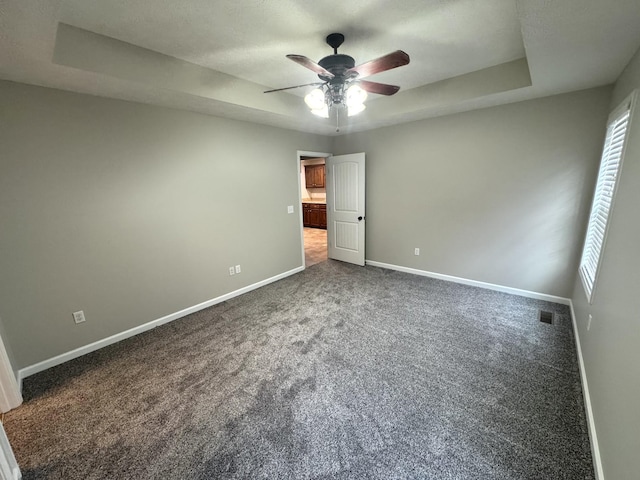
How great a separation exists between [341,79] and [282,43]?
0.63 meters

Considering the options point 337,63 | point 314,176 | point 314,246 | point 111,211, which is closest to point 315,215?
point 314,176

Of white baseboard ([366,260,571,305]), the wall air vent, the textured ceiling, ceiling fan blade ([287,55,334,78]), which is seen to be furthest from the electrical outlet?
the wall air vent

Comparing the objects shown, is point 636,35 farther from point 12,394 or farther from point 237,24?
point 12,394

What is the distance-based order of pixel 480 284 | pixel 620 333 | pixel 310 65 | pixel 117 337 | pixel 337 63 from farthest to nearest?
pixel 480 284, pixel 117 337, pixel 337 63, pixel 310 65, pixel 620 333

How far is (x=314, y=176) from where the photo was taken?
8203 millimetres

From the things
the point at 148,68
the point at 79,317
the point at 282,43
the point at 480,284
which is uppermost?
the point at 282,43

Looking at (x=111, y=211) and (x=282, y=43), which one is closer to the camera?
(x=282, y=43)

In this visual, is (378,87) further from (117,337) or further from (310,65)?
(117,337)

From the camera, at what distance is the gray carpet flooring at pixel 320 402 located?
144 centimetres

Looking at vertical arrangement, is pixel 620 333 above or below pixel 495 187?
Result: below

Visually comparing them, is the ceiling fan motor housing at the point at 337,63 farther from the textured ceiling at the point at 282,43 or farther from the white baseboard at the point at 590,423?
the white baseboard at the point at 590,423

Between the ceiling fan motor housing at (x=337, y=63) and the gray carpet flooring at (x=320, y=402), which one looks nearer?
the gray carpet flooring at (x=320, y=402)

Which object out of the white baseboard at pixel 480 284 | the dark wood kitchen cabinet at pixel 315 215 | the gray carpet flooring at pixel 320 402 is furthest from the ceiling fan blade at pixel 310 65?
the dark wood kitchen cabinet at pixel 315 215

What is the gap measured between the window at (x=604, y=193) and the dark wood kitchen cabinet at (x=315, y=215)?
597 centimetres
